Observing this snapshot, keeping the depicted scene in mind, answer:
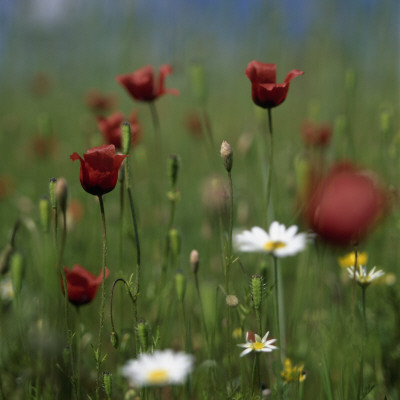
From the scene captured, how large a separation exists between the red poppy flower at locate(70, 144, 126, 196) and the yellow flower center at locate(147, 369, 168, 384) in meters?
0.29

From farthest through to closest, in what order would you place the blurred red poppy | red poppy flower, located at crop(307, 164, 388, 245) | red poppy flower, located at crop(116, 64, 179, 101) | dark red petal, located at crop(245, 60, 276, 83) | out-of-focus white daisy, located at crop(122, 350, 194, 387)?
the blurred red poppy
red poppy flower, located at crop(116, 64, 179, 101)
dark red petal, located at crop(245, 60, 276, 83)
red poppy flower, located at crop(307, 164, 388, 245)
out-of-focus white daisy, located at crop(122, 350, 194, 387)

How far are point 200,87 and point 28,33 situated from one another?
10.5ft

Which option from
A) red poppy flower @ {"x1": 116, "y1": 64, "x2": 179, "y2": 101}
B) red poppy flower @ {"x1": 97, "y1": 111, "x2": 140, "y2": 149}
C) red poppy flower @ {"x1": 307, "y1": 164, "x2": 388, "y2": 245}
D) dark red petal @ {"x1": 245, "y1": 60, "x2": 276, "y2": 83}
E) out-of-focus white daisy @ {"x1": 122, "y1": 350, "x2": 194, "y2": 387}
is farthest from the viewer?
red poppy flower @ {"x1": 116, "y1": 64, "x2": 179, "y2": 101}

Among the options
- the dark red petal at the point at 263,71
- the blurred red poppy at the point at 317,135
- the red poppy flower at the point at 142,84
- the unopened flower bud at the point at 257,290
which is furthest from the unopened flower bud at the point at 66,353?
the blurred red poppy at the point at 317,135

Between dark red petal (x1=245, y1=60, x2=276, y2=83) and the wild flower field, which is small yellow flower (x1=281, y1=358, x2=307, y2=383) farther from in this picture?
dark red petal (x1=245, y1=60, x2=276, y2=83)

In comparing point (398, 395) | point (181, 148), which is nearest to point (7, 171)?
point (181, 148)

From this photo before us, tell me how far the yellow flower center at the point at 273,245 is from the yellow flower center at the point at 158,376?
0.24 metres

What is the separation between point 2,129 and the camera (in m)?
3.40

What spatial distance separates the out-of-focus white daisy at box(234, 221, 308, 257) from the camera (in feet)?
2.32

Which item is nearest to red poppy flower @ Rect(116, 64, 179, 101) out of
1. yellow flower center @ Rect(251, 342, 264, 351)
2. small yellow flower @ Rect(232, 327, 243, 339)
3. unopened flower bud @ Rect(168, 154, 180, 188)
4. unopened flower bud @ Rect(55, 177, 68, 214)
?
unopened flower bud @ Rect(168, 154, 180, 188)

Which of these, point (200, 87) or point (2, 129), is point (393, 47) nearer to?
point (200, 87)

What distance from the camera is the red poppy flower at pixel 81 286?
0.87 metres

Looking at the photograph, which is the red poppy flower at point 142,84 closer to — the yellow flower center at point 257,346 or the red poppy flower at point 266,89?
the red poppy flower at point 266,89

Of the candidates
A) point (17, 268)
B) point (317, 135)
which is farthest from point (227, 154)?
point (317, 135)
